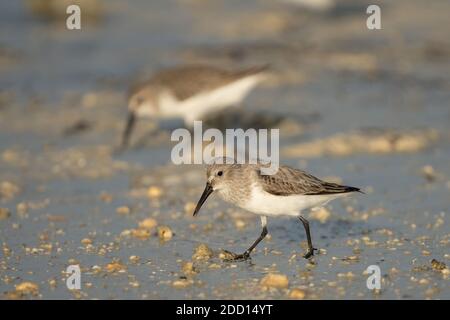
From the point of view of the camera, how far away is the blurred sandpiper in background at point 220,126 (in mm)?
6379

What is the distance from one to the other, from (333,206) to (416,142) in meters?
2.19

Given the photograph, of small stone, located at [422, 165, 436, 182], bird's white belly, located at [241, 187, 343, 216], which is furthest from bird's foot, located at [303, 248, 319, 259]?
small stone, located at [422, 165, 436, 182]

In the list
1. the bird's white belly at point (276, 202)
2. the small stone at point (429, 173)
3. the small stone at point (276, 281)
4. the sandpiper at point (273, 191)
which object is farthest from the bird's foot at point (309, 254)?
the small stone at point (429, 173)

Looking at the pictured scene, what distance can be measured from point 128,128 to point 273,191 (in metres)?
4.62

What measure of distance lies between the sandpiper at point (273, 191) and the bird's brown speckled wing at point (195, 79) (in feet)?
13.6

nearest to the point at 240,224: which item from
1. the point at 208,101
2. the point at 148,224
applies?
the point at 148,224

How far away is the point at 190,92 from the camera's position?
1104 cm

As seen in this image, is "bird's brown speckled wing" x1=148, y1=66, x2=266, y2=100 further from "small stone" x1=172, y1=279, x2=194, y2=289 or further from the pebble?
"small stone" x1=172, y1=279, x2=194, y2=289

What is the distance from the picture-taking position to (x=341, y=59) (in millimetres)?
14086

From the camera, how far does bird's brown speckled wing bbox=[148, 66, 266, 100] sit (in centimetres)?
1090

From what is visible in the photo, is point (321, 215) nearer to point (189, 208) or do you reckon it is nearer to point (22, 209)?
point (189, 208)

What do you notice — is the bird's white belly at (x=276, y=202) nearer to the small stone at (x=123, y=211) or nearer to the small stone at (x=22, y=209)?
the small stone at (x=123, y=211)

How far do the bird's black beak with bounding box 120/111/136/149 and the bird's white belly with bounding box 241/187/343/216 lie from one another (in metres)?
4.28
